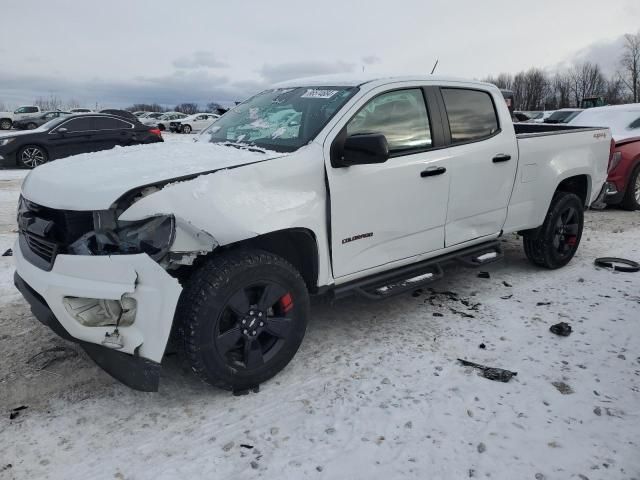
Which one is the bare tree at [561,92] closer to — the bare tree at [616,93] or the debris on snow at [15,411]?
the bare tree at [616,93]

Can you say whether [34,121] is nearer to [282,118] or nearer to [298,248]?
[282,118]

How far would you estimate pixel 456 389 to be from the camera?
10.1 ft

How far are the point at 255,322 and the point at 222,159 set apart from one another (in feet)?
3.23

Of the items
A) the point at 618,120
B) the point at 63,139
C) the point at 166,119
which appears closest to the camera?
the point at 618,120

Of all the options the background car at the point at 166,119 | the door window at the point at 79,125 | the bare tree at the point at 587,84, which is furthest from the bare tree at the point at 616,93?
the door window at the point at 79,125

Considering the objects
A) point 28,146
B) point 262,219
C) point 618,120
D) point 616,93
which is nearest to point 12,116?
point 28,146

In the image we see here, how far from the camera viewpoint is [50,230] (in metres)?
2.79

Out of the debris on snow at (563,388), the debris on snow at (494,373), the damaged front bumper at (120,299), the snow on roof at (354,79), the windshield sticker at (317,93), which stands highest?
the snow on roof at (354,79)

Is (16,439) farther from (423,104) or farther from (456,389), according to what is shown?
(423,104)

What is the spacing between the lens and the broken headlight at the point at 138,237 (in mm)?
2588

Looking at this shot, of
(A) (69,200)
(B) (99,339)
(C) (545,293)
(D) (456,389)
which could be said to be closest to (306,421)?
(D) (456,389)

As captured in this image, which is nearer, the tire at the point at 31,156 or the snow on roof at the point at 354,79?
the snow on roof at the point at 354,79

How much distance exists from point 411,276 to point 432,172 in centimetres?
79

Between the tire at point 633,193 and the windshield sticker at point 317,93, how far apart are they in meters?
6.65
